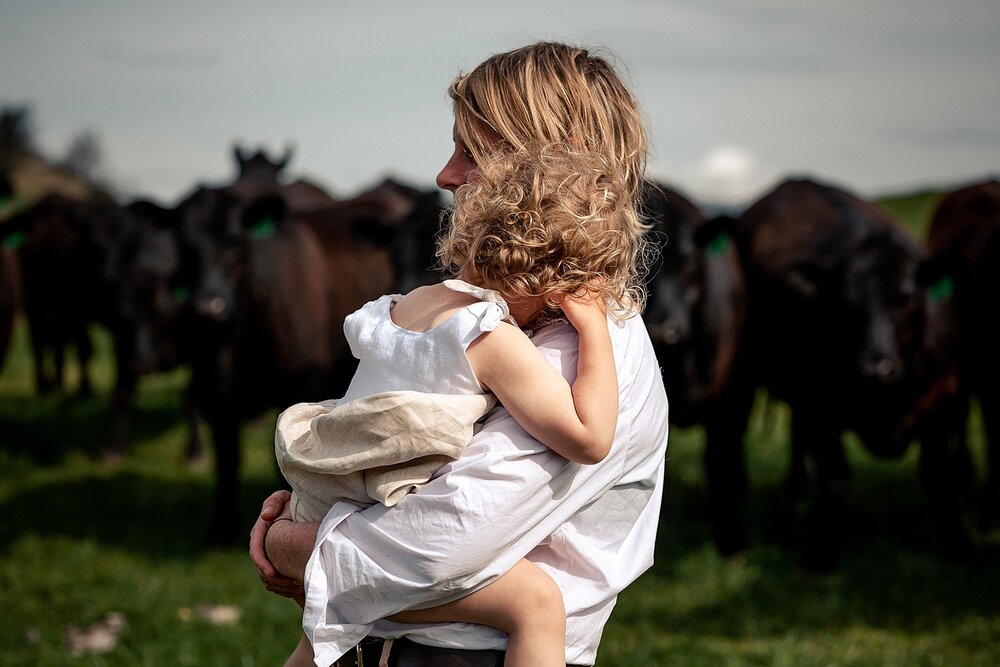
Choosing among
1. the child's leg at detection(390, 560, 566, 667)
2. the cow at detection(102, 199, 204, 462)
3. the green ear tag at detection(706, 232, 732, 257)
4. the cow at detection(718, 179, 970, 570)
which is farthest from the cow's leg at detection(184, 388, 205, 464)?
the child's leg at detection(390, 560, 566, 667)

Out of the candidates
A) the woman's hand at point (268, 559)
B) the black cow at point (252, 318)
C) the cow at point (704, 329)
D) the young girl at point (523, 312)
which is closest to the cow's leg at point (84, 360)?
the black cow at point (252, 318)

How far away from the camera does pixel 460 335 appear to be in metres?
1.73

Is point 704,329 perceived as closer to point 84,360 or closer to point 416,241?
point 416,241

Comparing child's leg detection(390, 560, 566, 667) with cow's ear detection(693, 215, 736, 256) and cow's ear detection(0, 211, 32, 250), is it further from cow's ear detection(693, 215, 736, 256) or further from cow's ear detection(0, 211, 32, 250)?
cow's ear detection(0, 211, 32, 250)

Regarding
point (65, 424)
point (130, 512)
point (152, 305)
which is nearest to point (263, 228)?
point (152, 305)

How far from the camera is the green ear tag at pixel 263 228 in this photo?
6.77 metres

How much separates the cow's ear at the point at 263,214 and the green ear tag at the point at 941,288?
3954 mm

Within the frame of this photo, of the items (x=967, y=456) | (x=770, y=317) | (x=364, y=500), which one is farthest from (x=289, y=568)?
(x=967, y=456)

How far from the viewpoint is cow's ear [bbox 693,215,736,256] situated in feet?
21.1

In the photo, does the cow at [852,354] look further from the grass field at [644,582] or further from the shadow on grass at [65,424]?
the shadow on grass at [65,424]

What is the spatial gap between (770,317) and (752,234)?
2.32 ft

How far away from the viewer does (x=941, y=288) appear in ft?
20.3

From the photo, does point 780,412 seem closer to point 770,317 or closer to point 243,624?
point 770,317

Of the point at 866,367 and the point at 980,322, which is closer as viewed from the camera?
the point at 866,367
